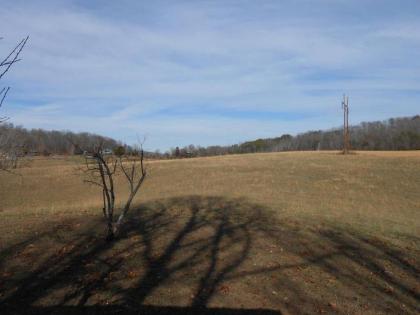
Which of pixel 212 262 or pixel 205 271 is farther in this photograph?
pixel 212 262

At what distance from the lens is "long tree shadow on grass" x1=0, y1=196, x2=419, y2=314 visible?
7172 mm

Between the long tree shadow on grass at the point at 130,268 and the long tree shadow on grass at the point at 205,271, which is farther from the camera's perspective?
the long tree shadow on grass at the point at 205,271

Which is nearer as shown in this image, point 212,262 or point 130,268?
point 130,268

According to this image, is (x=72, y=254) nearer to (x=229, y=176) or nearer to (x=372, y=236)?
(x=372, y=236)

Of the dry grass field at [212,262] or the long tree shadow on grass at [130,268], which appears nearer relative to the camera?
the long tree shadow on grass at [130,268]

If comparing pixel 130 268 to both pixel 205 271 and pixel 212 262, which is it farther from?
pixel 212 262

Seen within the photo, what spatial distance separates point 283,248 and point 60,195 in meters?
19.9

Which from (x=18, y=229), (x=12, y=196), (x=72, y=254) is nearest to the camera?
(x=72, y=254)

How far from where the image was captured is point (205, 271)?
8344 mm

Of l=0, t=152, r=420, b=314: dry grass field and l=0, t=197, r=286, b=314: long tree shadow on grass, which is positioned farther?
l=0, t=152, r=420, b=314: dry grass field

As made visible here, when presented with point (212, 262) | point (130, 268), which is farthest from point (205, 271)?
point (130, 268)

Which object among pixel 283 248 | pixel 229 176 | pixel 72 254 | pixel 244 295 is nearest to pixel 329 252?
pixel 283 248

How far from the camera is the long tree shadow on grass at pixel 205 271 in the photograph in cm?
717

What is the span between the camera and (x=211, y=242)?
10078 millimetres
